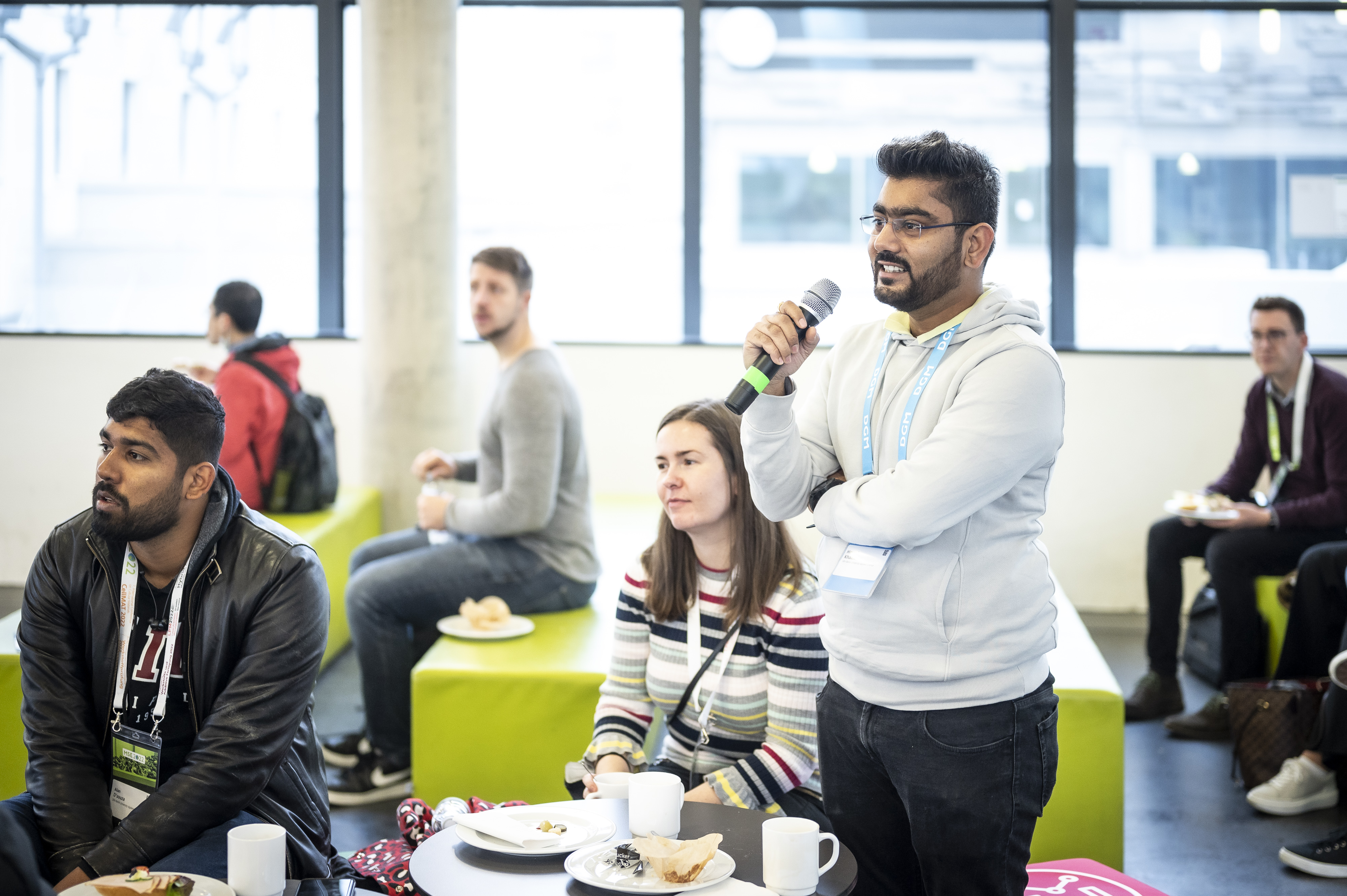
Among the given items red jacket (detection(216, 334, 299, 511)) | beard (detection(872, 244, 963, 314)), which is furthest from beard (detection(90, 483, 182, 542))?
red jacket (detection(216, 334, 299, 511))

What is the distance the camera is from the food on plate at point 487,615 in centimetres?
346

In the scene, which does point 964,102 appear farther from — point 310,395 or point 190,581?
point 190,581

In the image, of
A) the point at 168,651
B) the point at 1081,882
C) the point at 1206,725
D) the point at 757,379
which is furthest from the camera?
the point at 1206,725

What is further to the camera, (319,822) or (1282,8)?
(1282,8)

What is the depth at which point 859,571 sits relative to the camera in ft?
5.80

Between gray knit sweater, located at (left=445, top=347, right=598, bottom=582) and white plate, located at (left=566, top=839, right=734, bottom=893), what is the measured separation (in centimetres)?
185

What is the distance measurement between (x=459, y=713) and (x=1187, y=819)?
2.02 metres

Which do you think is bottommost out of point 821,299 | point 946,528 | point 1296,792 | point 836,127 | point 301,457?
point 1296,792

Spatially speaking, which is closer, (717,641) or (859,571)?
(859,571)

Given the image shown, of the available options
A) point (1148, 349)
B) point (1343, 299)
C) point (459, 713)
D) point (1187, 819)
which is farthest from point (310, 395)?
point (1343, 299)

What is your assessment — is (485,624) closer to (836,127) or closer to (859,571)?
(859,571)

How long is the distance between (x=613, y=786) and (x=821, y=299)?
2.86 ft

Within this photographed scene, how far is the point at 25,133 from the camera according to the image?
6262 mm

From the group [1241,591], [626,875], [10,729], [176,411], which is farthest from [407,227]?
[626,875]
